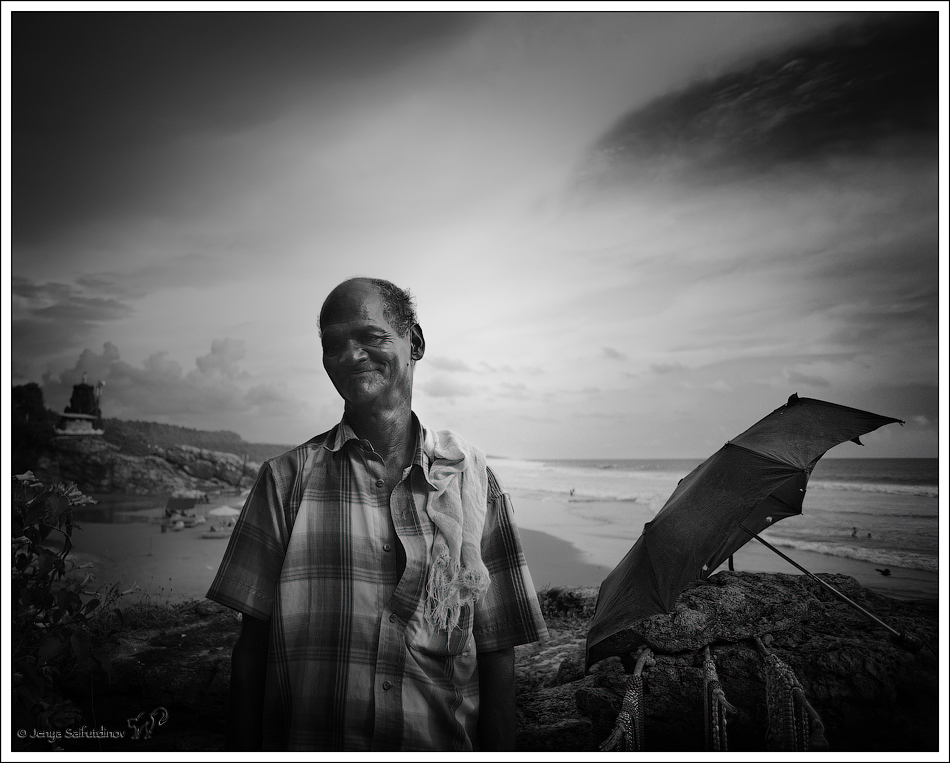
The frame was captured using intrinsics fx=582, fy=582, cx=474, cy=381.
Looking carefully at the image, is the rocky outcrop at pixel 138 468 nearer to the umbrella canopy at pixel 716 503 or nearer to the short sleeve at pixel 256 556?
the short sleeve at pixel 256 556

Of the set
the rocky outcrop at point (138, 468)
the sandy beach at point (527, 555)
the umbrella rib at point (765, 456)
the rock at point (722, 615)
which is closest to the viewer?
the umbrella rib at point (765, 456)

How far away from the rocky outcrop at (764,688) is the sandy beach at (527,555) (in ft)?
1.94

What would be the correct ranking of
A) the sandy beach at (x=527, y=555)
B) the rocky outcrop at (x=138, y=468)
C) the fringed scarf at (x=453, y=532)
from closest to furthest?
1. the fringed scarf at (x=453, y=532)
2. the sandy beach at (x=527, y=555)
3. the rocky outcrop at (x=138, y=468)

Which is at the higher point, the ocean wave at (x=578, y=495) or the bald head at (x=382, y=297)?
the bald head at (x=382, y=297)

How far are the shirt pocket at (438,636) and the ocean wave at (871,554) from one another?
75.3 inches

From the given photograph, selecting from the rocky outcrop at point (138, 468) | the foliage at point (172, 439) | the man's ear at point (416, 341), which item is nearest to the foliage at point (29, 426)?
the rocky outcrop at point (138, 468)

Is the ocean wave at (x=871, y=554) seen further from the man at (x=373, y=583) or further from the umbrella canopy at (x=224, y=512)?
the umbrella canopy at (x=224, y=512)

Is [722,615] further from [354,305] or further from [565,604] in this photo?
[354,305]

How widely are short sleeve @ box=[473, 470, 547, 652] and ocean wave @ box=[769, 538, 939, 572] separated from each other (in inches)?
65.4

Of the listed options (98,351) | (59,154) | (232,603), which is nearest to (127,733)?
(232,603)

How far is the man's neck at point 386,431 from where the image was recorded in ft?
6.15

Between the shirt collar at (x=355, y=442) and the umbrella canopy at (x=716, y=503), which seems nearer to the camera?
the umbrella canopy at (x=716, y=503)

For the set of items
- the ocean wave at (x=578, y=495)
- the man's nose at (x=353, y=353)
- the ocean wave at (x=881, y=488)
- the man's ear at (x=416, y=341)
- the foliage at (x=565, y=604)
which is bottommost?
the foliage at (x=565, y=604)

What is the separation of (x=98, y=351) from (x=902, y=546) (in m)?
3.80
